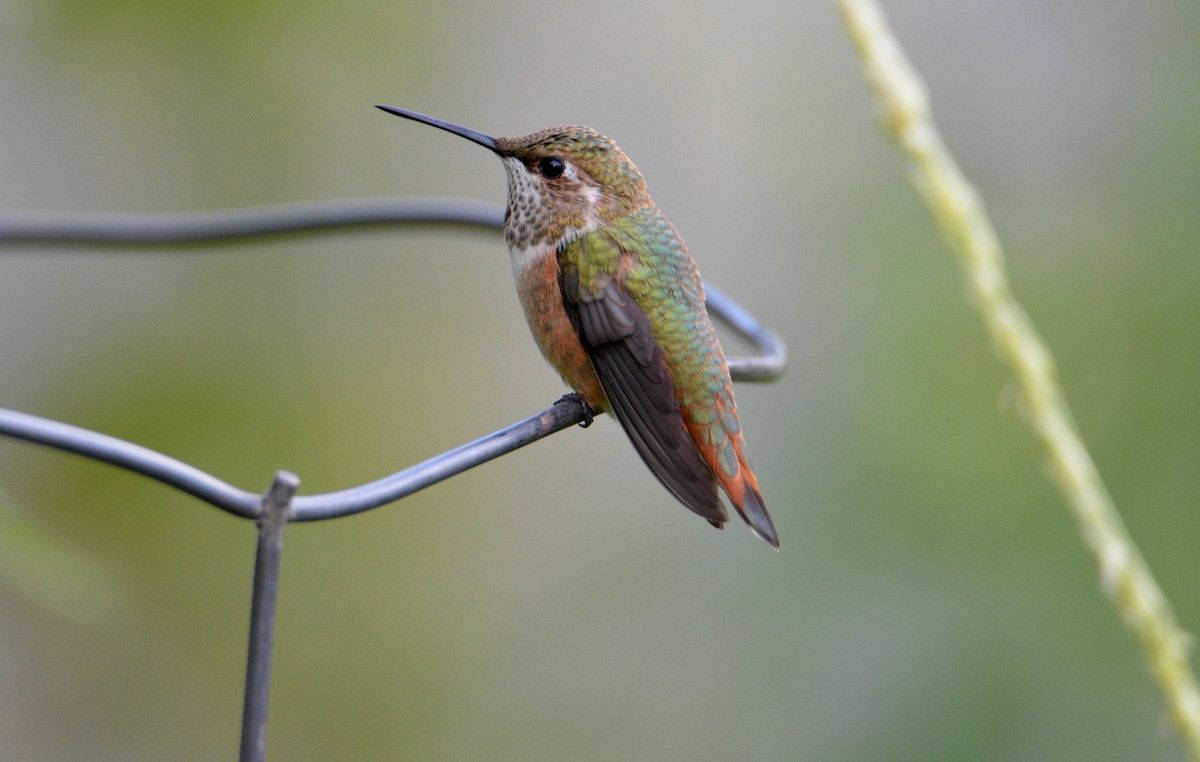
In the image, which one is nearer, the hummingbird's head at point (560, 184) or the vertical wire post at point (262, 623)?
the vertical wire post at point (262, 623)

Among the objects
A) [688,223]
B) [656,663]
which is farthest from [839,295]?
[656,663]

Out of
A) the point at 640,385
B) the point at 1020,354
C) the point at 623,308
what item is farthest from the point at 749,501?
the point at 1020,354

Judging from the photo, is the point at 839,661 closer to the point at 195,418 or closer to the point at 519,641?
the point at 519,641

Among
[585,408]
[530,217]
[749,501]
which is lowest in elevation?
[749,501]

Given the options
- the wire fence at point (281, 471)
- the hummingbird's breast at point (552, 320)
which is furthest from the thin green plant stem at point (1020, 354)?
the hummingbird's breast at point (552, 320)

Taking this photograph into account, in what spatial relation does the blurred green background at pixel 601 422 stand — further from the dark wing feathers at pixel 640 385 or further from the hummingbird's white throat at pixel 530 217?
the dark wing feathers at pixel 640 385

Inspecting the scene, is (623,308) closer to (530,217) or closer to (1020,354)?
(530,217)

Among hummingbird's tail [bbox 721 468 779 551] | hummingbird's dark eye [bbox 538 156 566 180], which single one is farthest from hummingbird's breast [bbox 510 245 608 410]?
hummingbird's tail [bbox 721 468 779 551]
